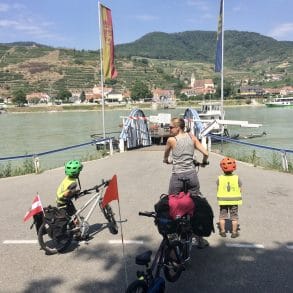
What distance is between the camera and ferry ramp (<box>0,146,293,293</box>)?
4.51m

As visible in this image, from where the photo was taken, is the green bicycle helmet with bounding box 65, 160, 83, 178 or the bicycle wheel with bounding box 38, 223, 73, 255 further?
the green bicycle helmet with bounding box 65, 160, 83, 178

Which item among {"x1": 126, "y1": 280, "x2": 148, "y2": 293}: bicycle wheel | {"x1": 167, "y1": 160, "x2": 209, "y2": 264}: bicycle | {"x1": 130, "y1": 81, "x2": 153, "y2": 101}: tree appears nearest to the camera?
{"x1": 126, "y1": 280, "x2": 148, "y2": 293}: bicycle wheel

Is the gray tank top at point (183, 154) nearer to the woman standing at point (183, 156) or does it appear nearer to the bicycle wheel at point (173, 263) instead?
the woman standing at point (183, 156)

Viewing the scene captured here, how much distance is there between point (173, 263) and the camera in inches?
174

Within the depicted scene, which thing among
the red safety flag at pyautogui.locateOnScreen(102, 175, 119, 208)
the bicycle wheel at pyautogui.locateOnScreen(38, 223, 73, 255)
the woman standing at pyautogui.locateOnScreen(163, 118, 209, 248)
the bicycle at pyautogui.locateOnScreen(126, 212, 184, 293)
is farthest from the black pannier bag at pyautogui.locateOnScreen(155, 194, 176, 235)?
the bicycle wheel at pyautogui.locateOnScreen(38, 223, 73, 255)

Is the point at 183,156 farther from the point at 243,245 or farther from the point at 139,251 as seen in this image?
the point at 243,245

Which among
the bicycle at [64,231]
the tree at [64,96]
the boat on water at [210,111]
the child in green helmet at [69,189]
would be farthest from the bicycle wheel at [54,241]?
the tree at [64,96]

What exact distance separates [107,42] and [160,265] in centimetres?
1515

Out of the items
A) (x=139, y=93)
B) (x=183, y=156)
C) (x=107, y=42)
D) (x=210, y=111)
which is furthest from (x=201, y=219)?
(x=139, y=93)

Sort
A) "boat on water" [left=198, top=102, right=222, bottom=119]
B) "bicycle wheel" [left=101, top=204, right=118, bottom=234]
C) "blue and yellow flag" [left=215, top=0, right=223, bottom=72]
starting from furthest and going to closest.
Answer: "boat on water" [left=198, top=102, right=222, bottom=119]
"blue and yellow flag" [left=215, top=0, right=223, bottom=72]
"bicycle wheel" [left=101, top=204, right=118, bottom=234]

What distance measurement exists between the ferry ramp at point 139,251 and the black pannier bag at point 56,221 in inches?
12.6

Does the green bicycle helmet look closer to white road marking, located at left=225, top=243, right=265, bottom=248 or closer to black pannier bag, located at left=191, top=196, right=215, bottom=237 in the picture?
black pannier bag, located at left=191, top=196, right=215, bottom=237

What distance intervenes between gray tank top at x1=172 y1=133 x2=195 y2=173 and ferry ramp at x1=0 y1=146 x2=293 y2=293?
3.60 ft

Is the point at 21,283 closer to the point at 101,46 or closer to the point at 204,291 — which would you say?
the point at 204,291
